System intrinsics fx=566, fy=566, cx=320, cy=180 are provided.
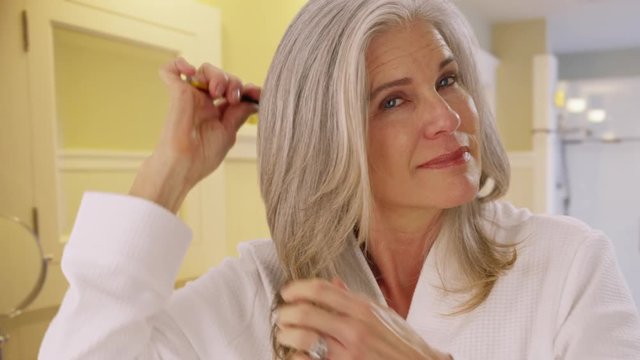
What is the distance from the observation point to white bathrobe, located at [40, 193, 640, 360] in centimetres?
70

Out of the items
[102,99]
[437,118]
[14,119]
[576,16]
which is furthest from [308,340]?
[576,16]

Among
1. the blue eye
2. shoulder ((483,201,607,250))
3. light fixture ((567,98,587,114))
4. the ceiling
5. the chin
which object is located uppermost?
the ceiling

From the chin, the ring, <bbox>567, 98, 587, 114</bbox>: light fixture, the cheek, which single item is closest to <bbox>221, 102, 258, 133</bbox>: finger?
the cheek

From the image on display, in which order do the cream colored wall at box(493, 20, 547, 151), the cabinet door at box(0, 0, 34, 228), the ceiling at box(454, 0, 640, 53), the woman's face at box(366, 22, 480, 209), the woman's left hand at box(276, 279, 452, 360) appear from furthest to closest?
1. the cream colored wall at box(493, 20, 547, 151)
2. the ceiling at box(454, 0, 640, 53)
3. the cabinet door at box(0, 0, 34, 228)
4. the woman's face at box(366, 22, 480, 209)
5. the woman's left hand at box(276, 279, 452, 360)

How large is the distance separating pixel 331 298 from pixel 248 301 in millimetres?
290

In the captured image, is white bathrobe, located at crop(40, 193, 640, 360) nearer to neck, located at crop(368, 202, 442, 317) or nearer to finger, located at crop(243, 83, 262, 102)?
neck, located at crop(368, 202, 442, 317)

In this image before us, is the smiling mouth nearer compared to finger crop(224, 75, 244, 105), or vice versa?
the smiling mouth

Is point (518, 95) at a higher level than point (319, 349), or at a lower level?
higher

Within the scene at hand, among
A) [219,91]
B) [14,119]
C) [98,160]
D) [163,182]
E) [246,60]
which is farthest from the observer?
[246,60]

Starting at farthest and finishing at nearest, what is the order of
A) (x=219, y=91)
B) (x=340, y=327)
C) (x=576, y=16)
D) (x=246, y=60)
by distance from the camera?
1. (x=576, y=16)
2. (x=246, y=60)
3. (x=219, y=91)
4. (x=340, y=327)

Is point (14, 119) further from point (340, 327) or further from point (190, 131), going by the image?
point (340, 327)

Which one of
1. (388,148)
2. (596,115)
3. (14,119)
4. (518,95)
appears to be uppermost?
(518,95)

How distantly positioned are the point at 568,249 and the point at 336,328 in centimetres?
39

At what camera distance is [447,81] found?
2.88 feet
